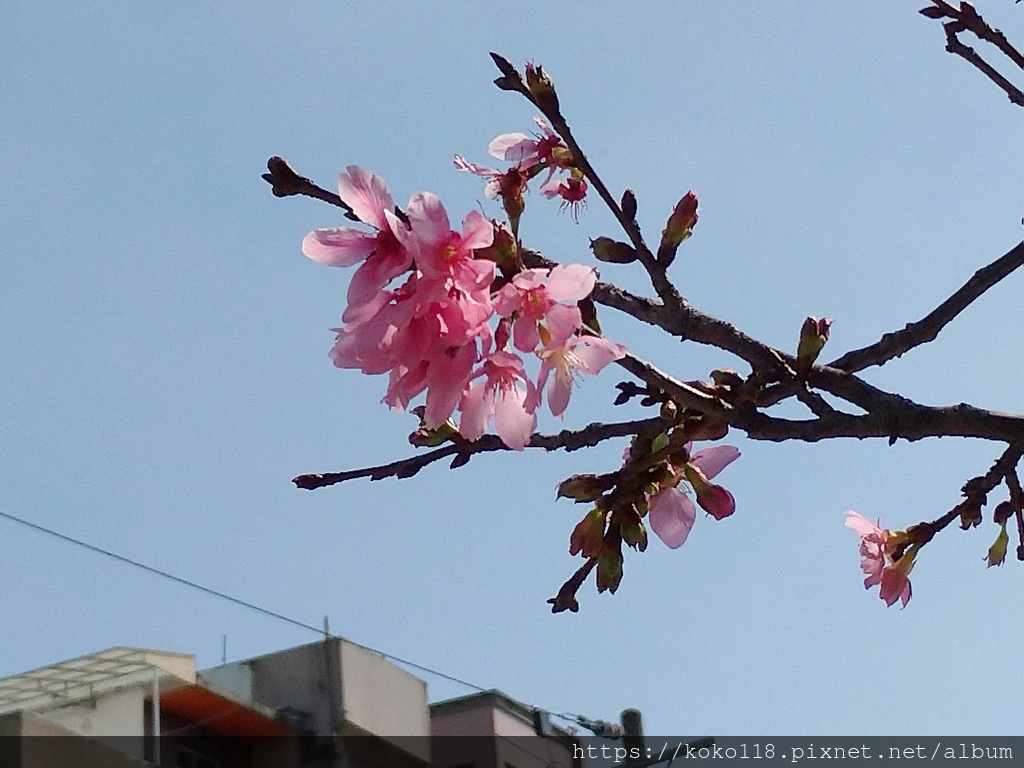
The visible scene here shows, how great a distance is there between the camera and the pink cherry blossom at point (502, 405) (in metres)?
1.21

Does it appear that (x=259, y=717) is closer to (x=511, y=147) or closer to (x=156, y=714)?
(x=156, y=714)

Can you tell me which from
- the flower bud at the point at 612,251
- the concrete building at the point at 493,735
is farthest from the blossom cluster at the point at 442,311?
the concrete building at the point at 493,735

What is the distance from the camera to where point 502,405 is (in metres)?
1.25

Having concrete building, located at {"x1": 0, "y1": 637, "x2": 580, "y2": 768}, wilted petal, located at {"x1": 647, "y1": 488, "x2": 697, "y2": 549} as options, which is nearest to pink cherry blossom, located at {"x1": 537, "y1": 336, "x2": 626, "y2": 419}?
wilted petal, located at {"x1": 647, "y1": 488, "x2": 697, "y2": 549}

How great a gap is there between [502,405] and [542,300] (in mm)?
121

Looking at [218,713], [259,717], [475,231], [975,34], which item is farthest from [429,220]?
[259,717]

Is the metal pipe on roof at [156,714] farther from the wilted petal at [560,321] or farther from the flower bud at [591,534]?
the wilted petal at [560,321]

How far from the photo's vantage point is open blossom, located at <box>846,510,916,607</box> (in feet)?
6.19

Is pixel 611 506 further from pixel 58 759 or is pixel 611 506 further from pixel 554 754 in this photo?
pixel 554 754

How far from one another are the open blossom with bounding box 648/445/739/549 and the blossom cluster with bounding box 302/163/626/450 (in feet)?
0.84

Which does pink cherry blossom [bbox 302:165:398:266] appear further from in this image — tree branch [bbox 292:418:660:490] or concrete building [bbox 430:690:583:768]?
concrete building [bbox 430:690:583:768]

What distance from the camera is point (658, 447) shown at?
1389mm

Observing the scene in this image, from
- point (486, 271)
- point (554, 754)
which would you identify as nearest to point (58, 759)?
point (554, 754)

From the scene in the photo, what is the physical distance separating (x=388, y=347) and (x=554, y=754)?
12.2 metres
